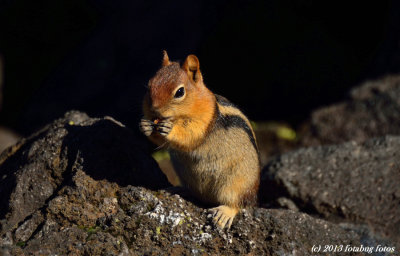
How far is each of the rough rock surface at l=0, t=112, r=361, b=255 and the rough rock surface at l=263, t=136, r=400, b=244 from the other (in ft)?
3.23

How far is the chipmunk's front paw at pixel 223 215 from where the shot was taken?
455 cm

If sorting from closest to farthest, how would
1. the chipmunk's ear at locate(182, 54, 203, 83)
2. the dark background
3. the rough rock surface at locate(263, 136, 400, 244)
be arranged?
1. the chipmunk's ear at locate(182, 54, 203, 83)
2. the rough rock surface at locate(263, 136, 400, 244)
3. the dark background

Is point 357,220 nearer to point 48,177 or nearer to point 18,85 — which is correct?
point 48,177

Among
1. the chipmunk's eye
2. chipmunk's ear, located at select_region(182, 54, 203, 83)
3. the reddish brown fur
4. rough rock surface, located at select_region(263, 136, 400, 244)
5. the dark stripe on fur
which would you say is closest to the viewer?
the reddish brown fur

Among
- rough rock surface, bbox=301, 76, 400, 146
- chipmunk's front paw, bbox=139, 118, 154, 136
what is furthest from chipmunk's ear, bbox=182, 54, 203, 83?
rough rock surface, bbox=301, 76, 400, 146

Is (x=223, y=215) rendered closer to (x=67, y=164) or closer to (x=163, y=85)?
(x=163, y=85)

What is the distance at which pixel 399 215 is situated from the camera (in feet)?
19.5

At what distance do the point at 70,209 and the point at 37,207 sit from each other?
42 centimetres

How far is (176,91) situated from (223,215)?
47.5 inches

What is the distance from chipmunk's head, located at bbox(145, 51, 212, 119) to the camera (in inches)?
176

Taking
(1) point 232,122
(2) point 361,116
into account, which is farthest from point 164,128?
(2) point 361,116

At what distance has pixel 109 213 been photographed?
4438 millimetres

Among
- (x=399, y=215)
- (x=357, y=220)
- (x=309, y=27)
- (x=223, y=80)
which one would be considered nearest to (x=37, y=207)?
(x=357, y=220)

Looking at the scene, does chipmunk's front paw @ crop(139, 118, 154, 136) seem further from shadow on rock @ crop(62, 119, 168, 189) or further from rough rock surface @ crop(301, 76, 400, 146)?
rough rock surface @ crop(301, 76, 400, 146)
